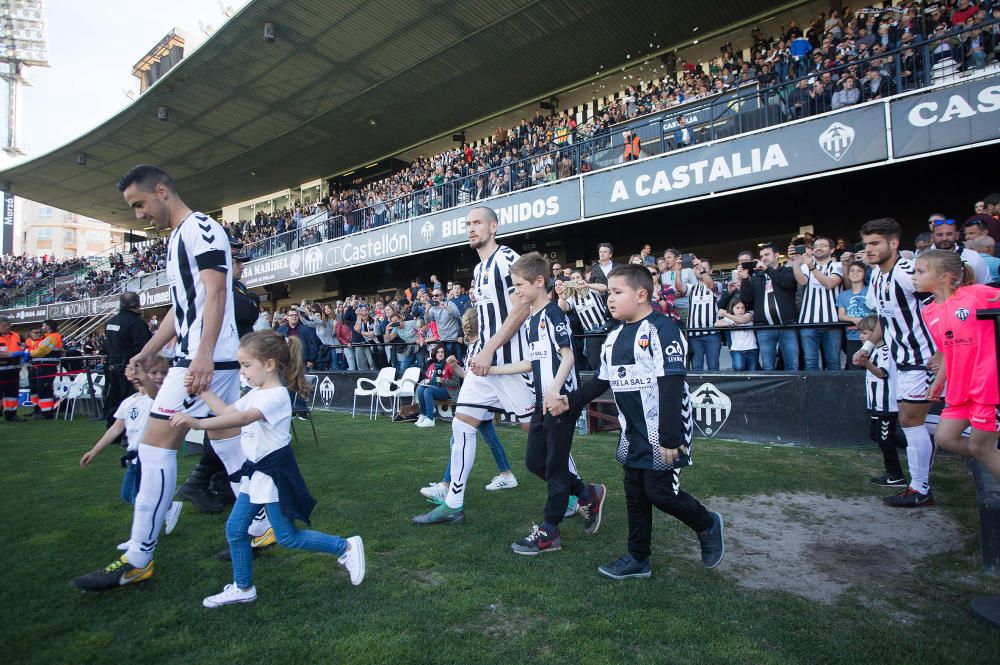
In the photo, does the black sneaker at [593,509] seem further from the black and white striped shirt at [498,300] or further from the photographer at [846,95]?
the photographer at [846,95]

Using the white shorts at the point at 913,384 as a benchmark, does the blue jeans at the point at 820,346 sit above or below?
above

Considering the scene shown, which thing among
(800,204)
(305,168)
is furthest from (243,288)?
(305,168)

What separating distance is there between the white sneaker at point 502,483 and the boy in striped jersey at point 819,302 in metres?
4.70

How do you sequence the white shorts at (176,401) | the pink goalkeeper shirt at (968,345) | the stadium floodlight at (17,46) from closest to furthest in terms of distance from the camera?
the white shorts at (176,401)
the pink goalkeeper shirt at (968,345)
the stadium floodlight at (17,46)

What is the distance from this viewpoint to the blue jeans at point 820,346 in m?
7.22

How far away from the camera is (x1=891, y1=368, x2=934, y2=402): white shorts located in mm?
4352

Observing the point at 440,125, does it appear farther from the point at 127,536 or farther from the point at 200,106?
the point at 127,536

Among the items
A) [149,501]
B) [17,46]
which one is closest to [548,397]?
[149,501]

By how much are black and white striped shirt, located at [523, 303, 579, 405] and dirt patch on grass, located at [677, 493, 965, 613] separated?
4.43 feet

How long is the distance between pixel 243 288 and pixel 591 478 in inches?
155

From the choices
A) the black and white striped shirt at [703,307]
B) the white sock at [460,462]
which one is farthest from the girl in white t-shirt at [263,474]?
the black and white striped shirt at [703,307]

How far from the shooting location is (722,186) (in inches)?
408

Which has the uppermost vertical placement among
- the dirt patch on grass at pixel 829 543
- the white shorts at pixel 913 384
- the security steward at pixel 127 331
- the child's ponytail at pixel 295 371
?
the security steward at pixel 127 331

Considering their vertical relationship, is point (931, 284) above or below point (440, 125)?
below
